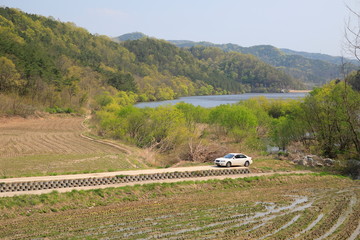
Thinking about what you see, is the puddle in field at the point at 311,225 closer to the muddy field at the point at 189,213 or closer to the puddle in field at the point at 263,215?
the muddy field at the point at 189,213

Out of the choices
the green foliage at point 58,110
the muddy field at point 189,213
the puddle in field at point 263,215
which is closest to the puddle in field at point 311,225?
the muddy field at point 189,213

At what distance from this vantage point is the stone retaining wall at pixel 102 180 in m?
25.5

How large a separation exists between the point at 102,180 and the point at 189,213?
30.0 feet

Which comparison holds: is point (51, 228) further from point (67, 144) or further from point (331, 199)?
point (67, 144)

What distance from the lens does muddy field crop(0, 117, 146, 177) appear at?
113 feet

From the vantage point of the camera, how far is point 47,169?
3431 centimetres

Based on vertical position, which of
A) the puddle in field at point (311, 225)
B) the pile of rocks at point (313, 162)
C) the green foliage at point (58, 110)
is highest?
the puddle in field at point (311, 225)

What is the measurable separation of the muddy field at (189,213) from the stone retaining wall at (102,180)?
2059 millimetres

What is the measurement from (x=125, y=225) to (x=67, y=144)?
114 ft

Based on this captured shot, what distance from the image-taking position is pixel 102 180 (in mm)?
29328

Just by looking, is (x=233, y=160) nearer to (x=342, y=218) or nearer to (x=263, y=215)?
(x=263, y=215)

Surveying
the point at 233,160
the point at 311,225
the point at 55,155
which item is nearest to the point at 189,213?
the point at 311,225

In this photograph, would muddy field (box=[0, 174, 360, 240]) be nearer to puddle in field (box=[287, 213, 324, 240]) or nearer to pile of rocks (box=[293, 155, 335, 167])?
puddle in field (box=[287, 213, 324, 240])

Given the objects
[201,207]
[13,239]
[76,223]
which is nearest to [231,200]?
[201,207]
